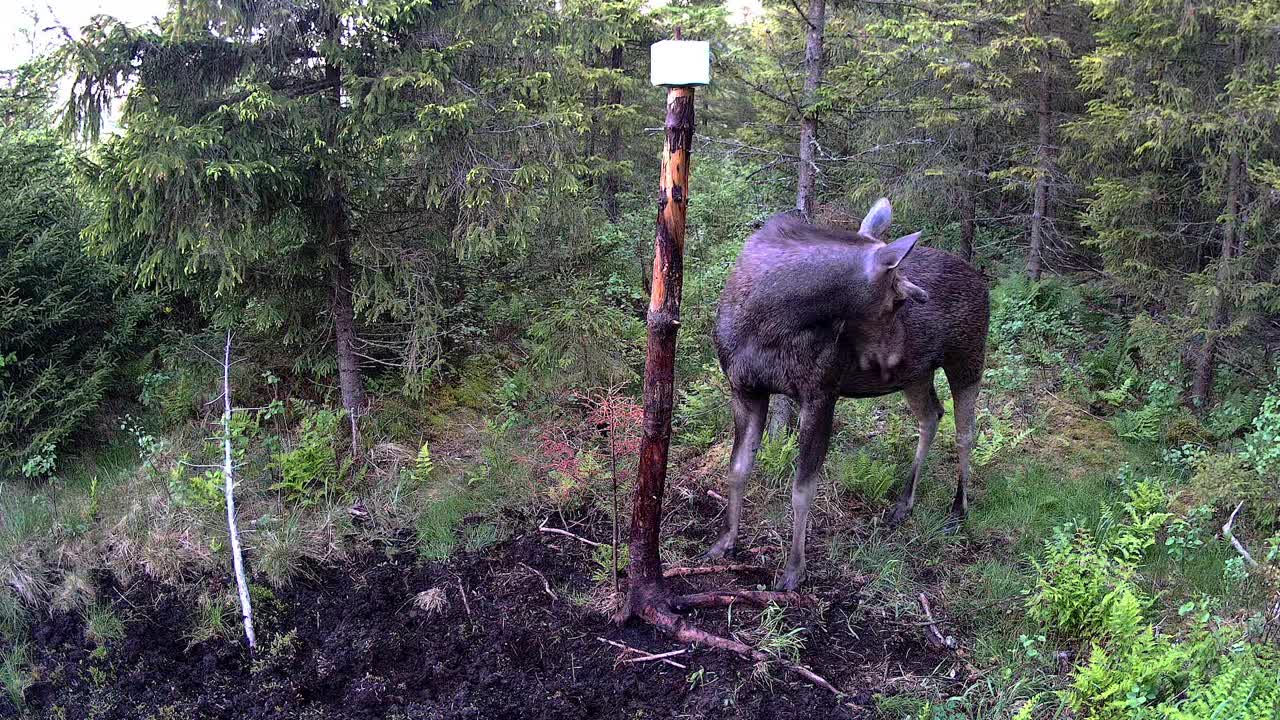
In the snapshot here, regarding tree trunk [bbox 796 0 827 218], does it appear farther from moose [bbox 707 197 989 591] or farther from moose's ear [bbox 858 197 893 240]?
moose [bbox 707 197 989 591]

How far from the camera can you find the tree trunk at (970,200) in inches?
414

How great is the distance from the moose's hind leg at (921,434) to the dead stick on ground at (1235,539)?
181cm

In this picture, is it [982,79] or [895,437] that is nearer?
[895,437]

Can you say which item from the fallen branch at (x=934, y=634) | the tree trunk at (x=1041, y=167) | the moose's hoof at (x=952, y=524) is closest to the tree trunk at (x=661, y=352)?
the fallen branch at (x=934, y=634)

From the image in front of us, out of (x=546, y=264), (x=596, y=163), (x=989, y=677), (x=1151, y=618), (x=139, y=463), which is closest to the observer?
(x=989, y=677)

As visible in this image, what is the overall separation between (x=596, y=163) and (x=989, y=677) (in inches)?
255

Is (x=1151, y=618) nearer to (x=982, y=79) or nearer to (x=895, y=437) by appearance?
(x=895, y=437)

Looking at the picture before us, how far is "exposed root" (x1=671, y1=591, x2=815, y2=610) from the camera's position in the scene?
4500 millimetres

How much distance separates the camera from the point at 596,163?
8.80 m

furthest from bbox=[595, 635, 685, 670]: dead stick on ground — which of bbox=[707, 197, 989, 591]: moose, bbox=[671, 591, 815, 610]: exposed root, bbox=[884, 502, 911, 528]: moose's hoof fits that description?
bbox=[884, 502, 911, 528]: moose's hoof

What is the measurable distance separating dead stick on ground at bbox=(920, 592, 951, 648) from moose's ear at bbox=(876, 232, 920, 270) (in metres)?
2.01

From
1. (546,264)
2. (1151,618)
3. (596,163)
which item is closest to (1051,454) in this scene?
(1151,618)

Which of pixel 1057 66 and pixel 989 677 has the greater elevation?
pixel 1057 66

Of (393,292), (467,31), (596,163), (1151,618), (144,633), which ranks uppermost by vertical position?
(467,31)
